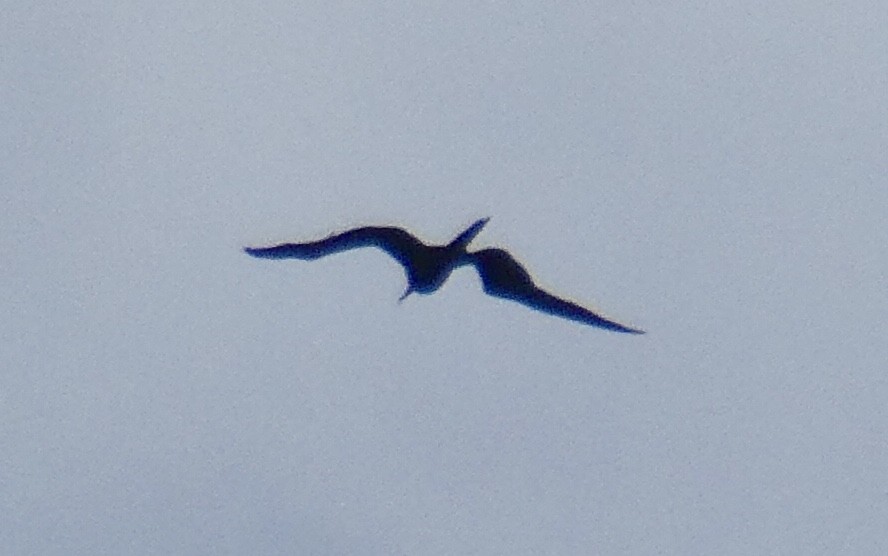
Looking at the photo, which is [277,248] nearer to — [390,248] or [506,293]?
[390,248]

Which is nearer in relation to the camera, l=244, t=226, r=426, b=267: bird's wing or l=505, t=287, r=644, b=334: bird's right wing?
l=244, t=226, r=426, b=267: bird's wing

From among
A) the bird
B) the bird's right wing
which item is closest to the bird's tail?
the bird

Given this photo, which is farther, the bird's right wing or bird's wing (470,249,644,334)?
the bird's right wing

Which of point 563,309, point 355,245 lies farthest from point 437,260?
point 563,309

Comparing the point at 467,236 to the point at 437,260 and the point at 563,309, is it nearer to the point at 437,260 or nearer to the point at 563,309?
the point at 437,260

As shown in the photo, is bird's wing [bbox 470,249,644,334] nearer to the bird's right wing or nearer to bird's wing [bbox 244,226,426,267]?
the bird's right wing

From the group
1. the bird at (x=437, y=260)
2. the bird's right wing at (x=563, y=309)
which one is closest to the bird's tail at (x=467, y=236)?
the bird at (x=437, y=260)

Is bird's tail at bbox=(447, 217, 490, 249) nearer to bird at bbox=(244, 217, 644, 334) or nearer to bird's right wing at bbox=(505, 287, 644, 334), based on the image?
bird at bbox=(244, 217, 644, 334)

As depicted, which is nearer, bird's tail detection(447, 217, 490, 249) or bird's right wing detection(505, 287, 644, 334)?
bird's tail detection(447, 217, 490, 249)
